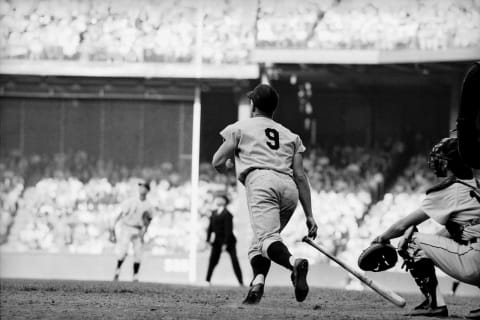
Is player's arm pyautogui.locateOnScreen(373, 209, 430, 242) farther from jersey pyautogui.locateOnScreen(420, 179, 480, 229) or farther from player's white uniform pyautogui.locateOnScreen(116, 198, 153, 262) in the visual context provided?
player's white uniform pyautogui.locateOnScreen(116, 198, 153, 262)

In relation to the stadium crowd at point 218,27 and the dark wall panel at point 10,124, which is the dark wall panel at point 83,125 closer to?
the dark wall panel at point 10,124

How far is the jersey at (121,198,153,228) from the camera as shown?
20984 millimetres

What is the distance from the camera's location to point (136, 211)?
2111 cm

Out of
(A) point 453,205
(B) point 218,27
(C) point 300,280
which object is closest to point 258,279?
(C) point 300,280

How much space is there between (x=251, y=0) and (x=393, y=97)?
553 centimetres

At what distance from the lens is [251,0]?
2597 centimetres

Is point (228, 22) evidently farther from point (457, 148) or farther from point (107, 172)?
point (457, 148)

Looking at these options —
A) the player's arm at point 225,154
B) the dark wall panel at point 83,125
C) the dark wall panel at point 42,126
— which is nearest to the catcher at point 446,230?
the player's arm at point 225,154

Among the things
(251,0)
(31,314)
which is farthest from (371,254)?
(251,0)

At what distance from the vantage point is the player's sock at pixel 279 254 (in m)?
9.25

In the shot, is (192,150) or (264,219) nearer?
(264,219)

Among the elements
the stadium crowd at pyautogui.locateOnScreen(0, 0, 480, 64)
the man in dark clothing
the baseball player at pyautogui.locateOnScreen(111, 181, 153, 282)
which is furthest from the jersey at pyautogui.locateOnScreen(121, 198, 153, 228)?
the stadium crowd at pyautogui.locateOnScreen(0, 0, 480, 64)

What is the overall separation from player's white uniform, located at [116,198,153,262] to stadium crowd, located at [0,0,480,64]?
6.28 metres

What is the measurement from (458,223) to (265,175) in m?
1.81
